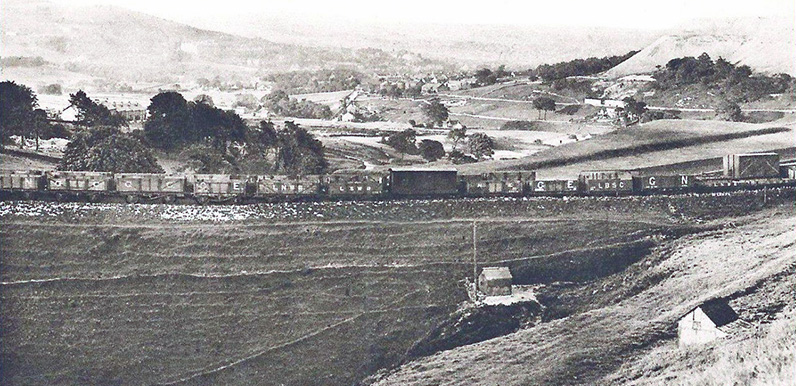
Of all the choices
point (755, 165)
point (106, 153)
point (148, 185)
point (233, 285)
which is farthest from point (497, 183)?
point (106, 153)

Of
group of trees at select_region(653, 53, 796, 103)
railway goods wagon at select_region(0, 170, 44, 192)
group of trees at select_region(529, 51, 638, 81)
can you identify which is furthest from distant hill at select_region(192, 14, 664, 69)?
railway goods wagon at select_region(0, 170, 44, 192)

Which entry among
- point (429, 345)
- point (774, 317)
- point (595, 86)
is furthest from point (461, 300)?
point (595, 86)

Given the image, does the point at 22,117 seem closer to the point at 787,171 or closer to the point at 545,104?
the point at 545,104

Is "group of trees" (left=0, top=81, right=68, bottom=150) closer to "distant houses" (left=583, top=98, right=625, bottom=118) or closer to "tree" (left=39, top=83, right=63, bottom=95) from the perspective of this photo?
"tree" (left=39, top=83, right=63, bottom=95)

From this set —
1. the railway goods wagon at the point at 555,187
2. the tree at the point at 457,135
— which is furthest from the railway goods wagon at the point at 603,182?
the tree at the point at 457,135

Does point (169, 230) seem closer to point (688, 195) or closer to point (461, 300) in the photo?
point (461, 300)

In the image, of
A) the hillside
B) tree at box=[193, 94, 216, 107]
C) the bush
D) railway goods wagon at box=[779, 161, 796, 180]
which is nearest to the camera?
the hillside
